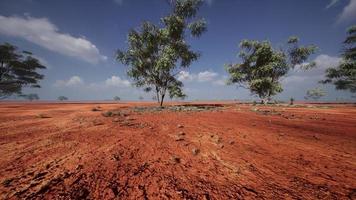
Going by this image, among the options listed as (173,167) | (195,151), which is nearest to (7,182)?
(173,167)

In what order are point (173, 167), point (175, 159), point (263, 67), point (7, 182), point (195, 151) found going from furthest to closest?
point (263, 67)
point (195, 151)
point (175, 159)
point (173, 167)
point (7, 182)

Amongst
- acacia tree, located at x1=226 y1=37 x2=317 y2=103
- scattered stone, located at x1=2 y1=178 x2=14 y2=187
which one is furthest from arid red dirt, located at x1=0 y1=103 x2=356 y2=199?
acacia tree, located at x1=226 y1=37 x2=317 y2=103

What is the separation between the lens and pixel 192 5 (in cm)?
1955

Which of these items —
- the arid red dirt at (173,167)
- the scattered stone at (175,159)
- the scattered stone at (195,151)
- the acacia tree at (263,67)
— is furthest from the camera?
the acacia tree at (263,67)

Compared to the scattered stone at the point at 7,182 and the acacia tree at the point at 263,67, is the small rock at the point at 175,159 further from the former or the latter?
the acacia tree at the point at 263,67

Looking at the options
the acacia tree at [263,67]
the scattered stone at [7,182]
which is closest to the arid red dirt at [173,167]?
the scattered stone at [7,182]

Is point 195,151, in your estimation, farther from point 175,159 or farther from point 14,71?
point 14,71

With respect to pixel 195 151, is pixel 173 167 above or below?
below

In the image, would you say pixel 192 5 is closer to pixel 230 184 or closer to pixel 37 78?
pixel 230 184

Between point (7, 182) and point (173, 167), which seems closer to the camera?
point (7, 182)

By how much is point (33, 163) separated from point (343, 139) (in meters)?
9.33

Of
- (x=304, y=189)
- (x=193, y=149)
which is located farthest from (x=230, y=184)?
(x=193, y=149)

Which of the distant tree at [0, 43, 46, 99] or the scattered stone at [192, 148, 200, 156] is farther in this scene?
the distant tree at [0, 43, 46, 99]

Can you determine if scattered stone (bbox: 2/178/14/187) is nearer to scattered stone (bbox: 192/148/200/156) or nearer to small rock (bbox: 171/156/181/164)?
small rock (bbox: 171/156/181/164)
